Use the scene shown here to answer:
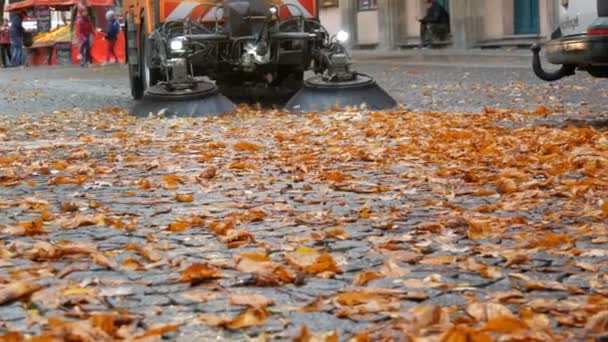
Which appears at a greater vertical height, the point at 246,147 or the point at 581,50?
the point at 581,50

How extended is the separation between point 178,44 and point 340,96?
2.08m

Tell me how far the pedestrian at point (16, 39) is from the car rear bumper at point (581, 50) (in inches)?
1455

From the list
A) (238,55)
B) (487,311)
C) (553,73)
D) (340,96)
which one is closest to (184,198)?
(487,311)

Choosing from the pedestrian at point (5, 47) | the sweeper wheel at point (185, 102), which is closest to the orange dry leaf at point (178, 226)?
the sweeper wheel at point (185, 102)

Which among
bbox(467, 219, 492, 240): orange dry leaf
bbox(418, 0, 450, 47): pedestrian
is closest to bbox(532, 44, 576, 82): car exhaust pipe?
bbox(467, 219, 492, 240): orange dry leaf

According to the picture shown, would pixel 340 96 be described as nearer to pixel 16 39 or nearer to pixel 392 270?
pixel 392 270

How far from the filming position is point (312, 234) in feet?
17.2

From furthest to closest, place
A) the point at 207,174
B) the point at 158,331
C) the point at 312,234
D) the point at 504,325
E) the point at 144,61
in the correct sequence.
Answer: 1. the point at 144,61
2. the point at 207,174
3. the point at 312,234
4. the point at 158,331
5. the point at 504,325

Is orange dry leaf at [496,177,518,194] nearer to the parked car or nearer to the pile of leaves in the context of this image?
the pile of leaves

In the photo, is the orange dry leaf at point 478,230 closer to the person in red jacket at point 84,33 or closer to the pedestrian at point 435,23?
the pedestrian at point 435,23

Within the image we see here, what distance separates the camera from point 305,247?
16.1 feet

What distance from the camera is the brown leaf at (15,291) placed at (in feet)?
13.2

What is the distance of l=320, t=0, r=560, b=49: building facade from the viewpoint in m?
29.4

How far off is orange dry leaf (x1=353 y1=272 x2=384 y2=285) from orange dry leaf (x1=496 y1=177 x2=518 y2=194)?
92.4 inches
